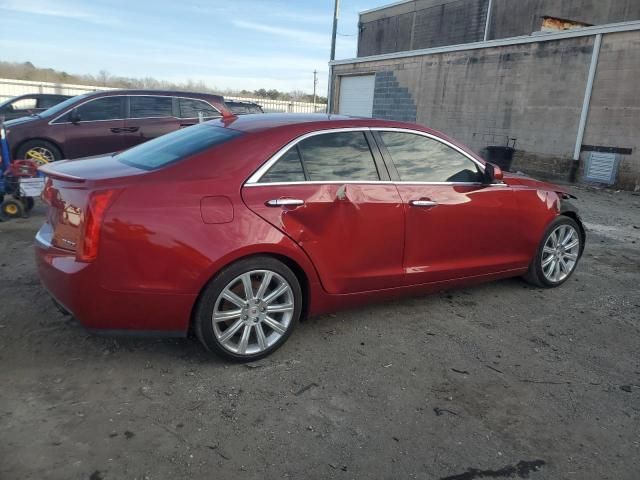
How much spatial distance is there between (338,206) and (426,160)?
98 centimetres

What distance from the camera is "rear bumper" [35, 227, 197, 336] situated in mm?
2820

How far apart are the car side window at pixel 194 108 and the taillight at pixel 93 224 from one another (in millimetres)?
6492

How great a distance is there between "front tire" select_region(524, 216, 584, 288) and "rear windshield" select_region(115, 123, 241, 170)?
308 cm

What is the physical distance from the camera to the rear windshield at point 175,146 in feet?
10.7

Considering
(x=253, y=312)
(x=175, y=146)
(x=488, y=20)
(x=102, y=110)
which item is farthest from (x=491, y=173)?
(x=488, y=20)

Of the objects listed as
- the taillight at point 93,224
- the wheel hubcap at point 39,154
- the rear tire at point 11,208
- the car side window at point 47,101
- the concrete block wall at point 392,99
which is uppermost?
the concrete block wall at point 392,99

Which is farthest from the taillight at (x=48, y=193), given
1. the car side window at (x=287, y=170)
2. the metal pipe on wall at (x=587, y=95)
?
the metal pipe on wall at (x=587, y=95)

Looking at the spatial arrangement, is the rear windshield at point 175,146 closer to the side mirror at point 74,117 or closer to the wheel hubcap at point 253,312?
the wheel hubcap at point 253,312

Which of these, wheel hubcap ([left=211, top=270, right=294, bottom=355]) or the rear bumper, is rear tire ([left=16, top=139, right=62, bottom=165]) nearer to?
the rear bumper

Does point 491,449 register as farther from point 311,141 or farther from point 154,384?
point 311,141

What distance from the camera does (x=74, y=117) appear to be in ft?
26.7

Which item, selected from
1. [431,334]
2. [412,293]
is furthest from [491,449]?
[412,293]

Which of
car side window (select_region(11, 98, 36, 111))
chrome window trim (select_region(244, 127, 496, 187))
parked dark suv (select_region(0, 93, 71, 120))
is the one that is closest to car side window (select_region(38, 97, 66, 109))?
parked dark suv (select_region(0, 93, 71, 120))

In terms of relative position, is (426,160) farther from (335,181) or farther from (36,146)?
(36,146)
